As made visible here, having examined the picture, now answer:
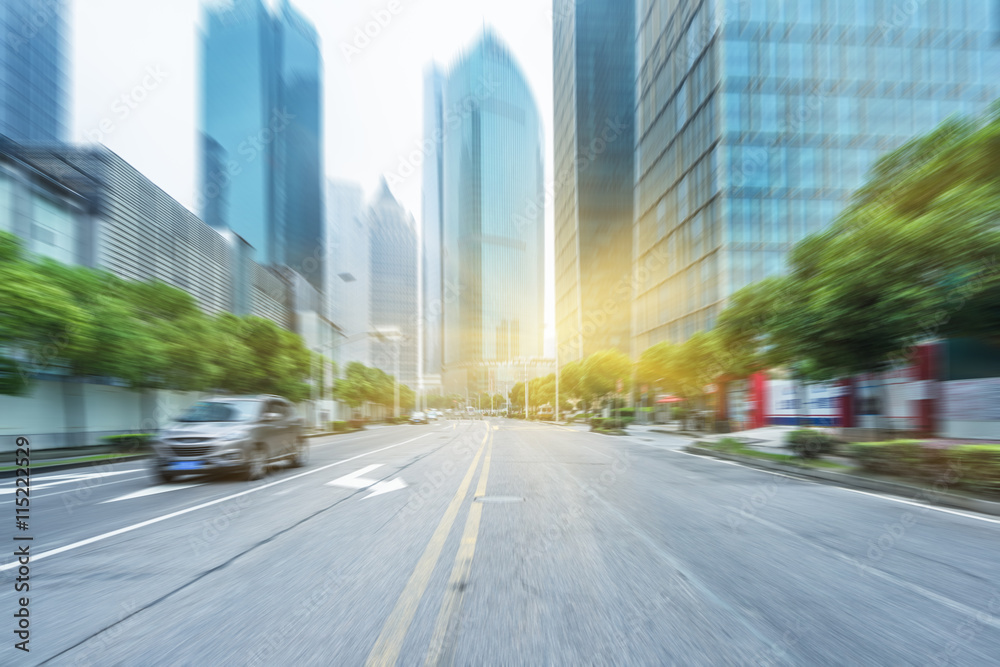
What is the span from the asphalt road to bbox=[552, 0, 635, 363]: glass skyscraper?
89.2 meters

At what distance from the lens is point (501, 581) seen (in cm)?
420

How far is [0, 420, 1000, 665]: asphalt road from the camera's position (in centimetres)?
305

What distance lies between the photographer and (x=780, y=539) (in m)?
5.89

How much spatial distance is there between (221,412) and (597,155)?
103m

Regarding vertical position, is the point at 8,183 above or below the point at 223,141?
below

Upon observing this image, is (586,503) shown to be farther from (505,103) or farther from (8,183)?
(505,103)

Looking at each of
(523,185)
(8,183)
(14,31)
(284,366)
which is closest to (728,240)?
(284,366)

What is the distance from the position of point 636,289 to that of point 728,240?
65.8ft

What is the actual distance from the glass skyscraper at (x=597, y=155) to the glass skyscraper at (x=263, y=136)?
49.5m

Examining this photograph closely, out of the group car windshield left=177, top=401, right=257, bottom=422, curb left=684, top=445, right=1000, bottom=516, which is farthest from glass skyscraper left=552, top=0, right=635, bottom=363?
car windshield left=177, top=401, right=257, bottom=422

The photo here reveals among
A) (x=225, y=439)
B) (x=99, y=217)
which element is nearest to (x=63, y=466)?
(x=225, y=439)

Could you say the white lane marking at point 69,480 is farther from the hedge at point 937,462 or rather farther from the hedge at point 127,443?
the hedge at point 937,462

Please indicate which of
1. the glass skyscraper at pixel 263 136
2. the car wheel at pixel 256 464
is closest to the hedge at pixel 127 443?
the car wheel at pixel 256 464

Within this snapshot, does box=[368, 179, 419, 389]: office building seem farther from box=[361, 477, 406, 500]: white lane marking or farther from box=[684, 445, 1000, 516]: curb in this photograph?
box=[361, 477, 406, 500]: white lane marking
